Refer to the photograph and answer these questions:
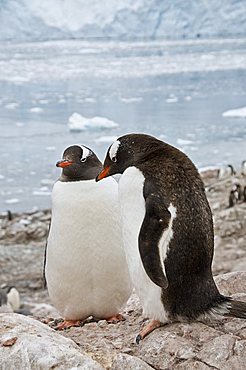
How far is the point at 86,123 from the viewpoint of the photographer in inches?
496

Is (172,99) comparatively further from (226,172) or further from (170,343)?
(170,343)

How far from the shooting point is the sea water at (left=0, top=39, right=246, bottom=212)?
33.8 ft

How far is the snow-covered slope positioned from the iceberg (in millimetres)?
19149

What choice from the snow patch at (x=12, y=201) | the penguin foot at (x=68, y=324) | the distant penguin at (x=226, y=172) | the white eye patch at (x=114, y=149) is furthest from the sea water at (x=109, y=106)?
the white eye patch at (x=114, y=149)

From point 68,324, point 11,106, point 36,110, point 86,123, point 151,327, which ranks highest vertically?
point 11,106

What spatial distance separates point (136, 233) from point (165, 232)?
0.37 ft

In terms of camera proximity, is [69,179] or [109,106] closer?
[69,179]

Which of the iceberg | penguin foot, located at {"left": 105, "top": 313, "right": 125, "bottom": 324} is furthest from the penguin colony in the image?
the iceberg

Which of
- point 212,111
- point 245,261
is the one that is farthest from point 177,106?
point 245,261

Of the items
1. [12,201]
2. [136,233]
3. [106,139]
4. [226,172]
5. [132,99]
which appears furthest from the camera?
[132,99]

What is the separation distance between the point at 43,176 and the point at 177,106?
21.5 feet

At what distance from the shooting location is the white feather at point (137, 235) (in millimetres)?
2051

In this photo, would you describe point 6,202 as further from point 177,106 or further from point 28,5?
point 28,5

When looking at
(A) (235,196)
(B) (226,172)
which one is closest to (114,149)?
(A) (235,196)
